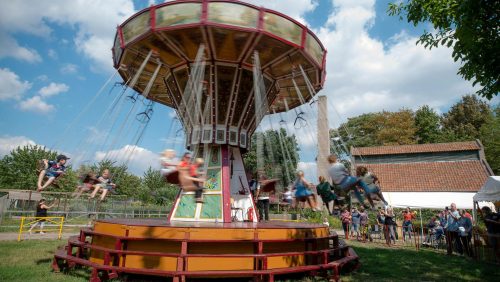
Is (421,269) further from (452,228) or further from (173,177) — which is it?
(173,177)

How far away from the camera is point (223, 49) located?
10.8 metres

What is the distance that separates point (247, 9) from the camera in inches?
372

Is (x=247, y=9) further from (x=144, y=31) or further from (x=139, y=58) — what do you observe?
(x=139, y=58)

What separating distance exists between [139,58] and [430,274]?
36.8 feet

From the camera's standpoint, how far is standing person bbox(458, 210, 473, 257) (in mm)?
12555

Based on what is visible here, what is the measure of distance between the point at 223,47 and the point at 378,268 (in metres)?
8.07

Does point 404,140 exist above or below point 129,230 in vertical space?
above

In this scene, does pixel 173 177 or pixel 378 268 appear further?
pixel 378 268

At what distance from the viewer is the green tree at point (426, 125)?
4875cm

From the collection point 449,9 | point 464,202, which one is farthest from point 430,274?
point 464,202

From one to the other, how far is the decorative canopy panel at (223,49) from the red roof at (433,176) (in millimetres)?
19653

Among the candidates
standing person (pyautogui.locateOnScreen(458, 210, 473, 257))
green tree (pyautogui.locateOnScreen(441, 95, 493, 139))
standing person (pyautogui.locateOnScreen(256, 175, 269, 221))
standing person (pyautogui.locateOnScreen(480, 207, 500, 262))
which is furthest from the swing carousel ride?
green tree (pyautogui.locateOnScreen(441, 95, 493, 139))

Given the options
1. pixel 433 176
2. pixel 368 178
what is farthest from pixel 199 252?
pixel 433 176

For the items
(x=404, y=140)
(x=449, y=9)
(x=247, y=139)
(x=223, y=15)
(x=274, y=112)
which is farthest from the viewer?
(x=404, y=140)
